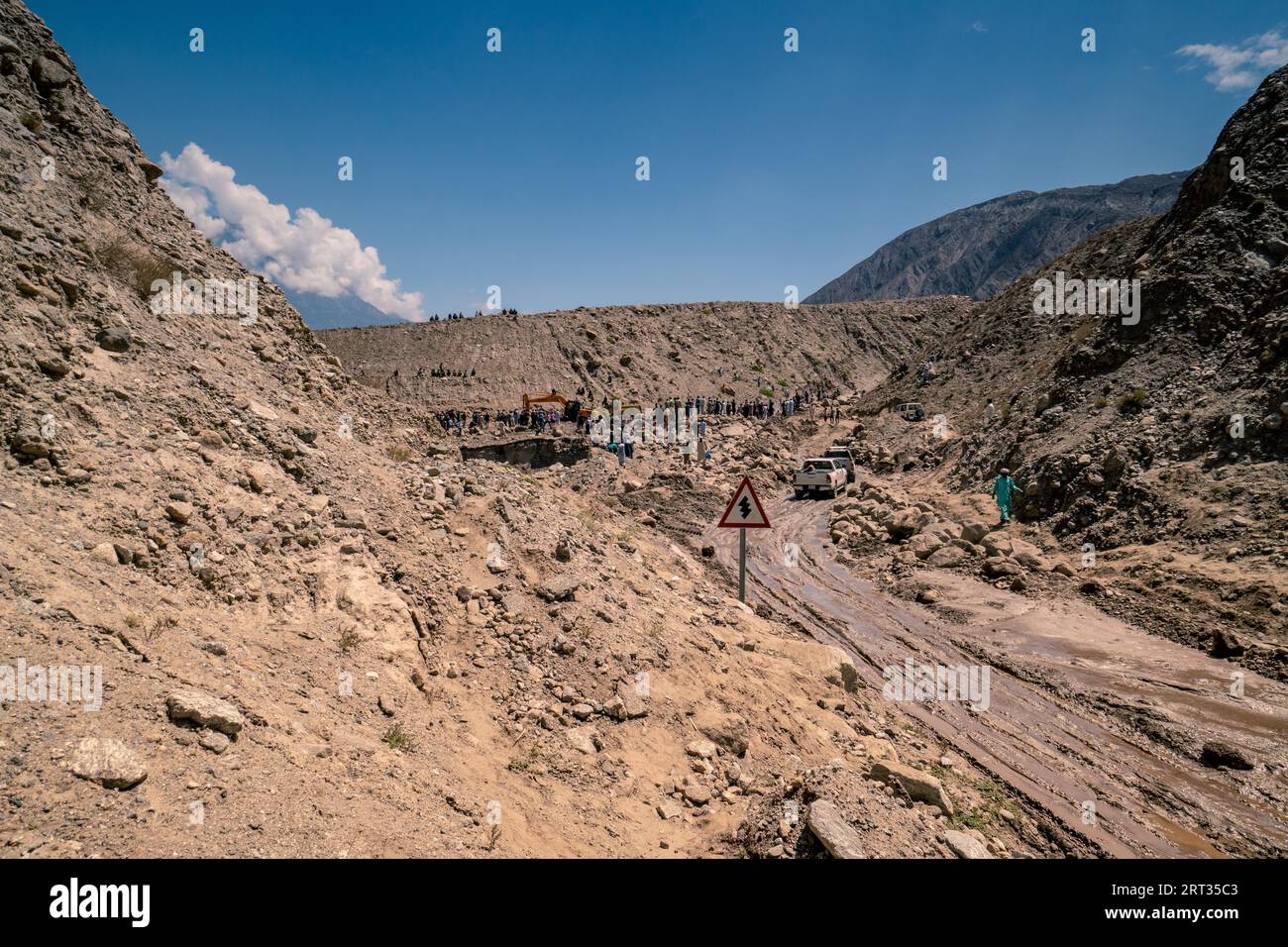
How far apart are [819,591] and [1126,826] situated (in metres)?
7.99

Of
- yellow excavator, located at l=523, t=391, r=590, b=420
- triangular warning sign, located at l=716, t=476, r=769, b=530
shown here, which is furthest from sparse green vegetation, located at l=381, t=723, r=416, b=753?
yellow excavator, located at l=523, t=391, r=590, b=420

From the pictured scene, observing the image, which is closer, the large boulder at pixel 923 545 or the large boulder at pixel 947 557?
the large boulder at pixel 947 557

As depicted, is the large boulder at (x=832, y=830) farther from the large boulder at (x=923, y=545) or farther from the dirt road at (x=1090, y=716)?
the large boulder at (x=923, y=545)

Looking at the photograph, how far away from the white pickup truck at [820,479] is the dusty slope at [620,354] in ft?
83.0

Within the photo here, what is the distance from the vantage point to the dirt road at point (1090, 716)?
19.7 feet

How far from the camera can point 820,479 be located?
2386 cm

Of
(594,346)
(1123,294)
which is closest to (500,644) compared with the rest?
(1123,294)

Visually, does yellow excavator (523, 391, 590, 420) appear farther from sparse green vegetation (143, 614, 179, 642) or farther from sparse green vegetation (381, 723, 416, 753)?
sparse green vegetation (143, 614, 179, 642)

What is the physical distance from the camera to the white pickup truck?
23.9 meters

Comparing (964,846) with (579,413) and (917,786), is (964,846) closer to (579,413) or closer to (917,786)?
(917,786)

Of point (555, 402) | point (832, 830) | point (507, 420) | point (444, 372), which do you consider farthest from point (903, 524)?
point (444, 372)

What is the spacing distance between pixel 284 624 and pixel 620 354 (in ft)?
159

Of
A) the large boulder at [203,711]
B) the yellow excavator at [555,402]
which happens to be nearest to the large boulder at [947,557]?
the large boulder at [203,711]
